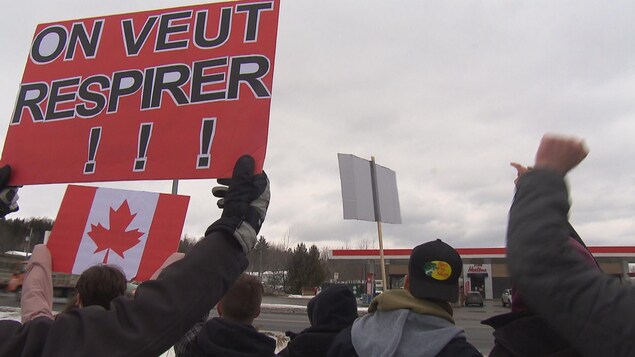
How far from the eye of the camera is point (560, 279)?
119 cm

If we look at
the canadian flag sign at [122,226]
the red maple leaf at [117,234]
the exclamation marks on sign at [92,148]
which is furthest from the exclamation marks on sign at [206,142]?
the red maple leaf at [117,234]

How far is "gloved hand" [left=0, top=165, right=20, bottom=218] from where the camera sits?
6.64 ft

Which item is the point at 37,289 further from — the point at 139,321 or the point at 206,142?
the point at 139,321

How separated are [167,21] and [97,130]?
0.74 metres

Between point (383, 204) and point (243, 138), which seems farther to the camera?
point (383, 204)

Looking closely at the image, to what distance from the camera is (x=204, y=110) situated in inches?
94.1

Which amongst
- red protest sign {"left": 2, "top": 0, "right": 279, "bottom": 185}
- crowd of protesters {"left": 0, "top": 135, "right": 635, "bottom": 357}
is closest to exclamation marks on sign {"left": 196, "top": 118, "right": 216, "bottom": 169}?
red protest sign {"left": 2, "top": 0, "right": 279, "bottom": 185}

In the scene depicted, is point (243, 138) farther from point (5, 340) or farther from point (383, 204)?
point (383, 204)

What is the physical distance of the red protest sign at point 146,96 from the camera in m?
2.30

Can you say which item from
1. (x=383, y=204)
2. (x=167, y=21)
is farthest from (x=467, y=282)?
(x=167, y=21)

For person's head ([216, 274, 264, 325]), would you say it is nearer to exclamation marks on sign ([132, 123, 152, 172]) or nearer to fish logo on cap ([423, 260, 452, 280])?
exclamation marks on sign ([132, 123, 152, 172])

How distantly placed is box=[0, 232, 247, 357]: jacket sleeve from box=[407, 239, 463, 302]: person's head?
3.52 ft

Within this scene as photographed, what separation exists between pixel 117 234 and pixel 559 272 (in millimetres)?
2821

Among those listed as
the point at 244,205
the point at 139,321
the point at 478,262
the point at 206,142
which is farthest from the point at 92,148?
the point at 478,262
